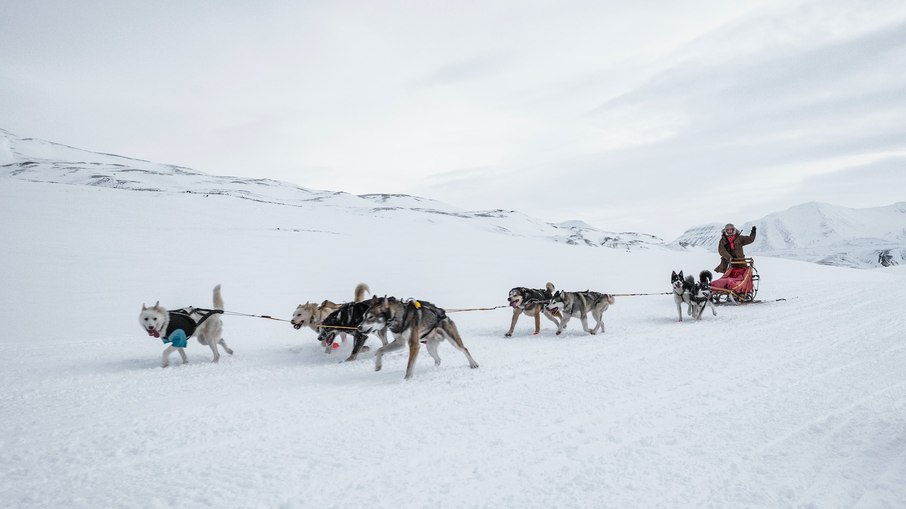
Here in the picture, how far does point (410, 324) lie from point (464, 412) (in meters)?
1.81

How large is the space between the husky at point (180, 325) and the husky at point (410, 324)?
8.05ft

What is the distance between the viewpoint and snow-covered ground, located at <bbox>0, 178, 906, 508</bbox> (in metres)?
2.97

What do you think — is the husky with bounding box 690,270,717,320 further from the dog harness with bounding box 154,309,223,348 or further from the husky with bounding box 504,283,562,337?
the dog harness with bounding box 154,309,223,348

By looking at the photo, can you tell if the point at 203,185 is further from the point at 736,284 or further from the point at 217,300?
the point at 736,284

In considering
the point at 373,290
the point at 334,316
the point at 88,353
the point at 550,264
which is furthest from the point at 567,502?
the point at 550,264

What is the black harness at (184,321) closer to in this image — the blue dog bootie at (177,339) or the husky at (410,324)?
the blue dog bootie at (177,339)

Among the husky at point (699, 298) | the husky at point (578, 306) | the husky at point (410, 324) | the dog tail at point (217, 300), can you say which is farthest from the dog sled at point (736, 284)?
the dog tail at point (217, 300)

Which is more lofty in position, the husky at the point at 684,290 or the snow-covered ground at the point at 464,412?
the husky at the point at 684,290

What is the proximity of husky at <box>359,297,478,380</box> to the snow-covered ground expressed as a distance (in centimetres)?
37

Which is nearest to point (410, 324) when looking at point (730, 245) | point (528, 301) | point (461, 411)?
point (461, 411)

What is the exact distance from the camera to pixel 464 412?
4414 millimetres

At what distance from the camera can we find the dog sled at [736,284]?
12.0 m

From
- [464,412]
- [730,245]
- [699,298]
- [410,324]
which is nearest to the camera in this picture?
[464,412]

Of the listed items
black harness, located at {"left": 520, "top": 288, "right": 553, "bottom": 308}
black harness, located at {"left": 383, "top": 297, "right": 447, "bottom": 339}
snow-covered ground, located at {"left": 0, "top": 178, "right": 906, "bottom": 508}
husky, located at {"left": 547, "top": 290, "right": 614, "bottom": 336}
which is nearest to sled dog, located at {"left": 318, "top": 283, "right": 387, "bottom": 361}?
snow-covered ground, located at {"left": 0, "top": 178, "right": 906, "bottom": 508}
